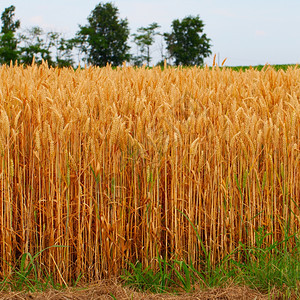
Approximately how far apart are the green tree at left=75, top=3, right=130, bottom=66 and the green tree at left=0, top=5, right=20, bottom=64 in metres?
5.57

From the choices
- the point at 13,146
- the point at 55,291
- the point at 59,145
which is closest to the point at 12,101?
the point at 13,146

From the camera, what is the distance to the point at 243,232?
2330mm

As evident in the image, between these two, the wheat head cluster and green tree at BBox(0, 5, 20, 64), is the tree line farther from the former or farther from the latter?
the wheat head cluster

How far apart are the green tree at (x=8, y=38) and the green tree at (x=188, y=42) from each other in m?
13.8

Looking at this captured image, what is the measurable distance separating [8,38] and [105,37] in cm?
826

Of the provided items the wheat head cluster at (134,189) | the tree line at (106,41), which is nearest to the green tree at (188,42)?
the tree line at (106,41)

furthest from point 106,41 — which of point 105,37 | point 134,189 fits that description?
point 134,189

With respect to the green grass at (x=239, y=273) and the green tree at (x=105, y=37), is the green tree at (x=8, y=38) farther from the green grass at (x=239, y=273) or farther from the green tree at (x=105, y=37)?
the green grass at (x=239, y=273)

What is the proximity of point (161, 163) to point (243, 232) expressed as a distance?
0.65 meters

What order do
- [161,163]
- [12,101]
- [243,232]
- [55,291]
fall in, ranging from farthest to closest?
[12,101] < [243,232] < [161,163] < [55,291]

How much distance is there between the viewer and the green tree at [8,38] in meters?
33.4

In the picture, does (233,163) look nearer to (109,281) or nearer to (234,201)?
(234,201)

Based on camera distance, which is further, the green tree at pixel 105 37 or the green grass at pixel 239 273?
the green tree at pixel 105 37

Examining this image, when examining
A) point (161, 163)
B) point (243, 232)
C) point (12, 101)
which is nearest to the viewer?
point (161, 163)
